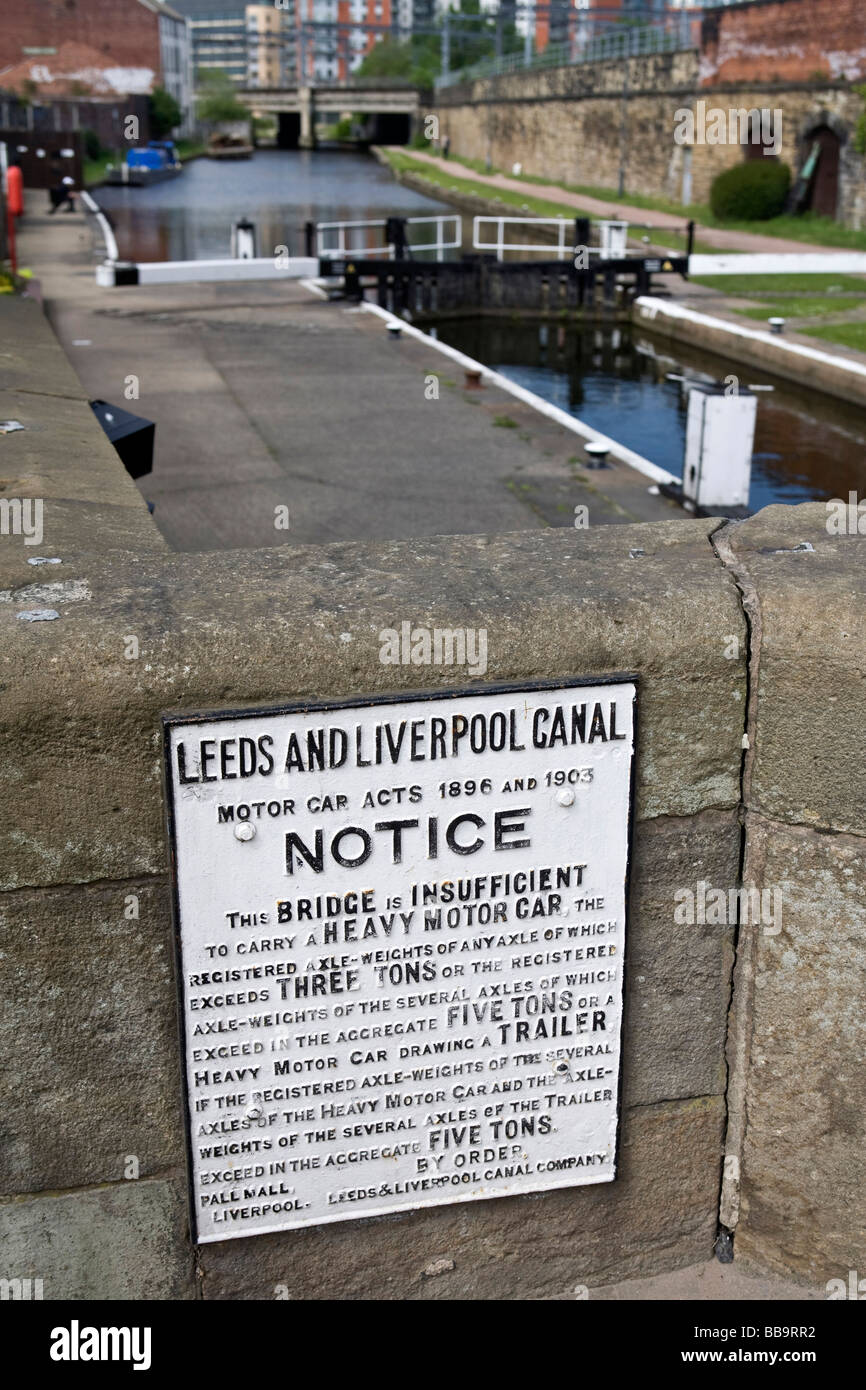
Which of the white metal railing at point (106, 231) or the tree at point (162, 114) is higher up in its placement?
the tree at point (162, 114)

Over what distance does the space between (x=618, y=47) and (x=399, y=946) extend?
54.9m

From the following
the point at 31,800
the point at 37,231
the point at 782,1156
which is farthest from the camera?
the point at 37,231

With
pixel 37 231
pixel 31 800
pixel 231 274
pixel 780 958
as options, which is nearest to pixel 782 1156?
pixel 780 958

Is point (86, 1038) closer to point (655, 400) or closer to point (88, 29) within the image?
point (655, 400)

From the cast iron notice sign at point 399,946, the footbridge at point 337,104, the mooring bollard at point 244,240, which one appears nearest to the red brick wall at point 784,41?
the mooring bollard at point 244,240

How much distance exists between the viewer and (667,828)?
304 cm

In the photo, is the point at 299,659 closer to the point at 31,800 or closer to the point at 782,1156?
the point at 31,800

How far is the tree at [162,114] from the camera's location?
80.9 metres

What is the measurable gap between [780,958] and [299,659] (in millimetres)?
1281

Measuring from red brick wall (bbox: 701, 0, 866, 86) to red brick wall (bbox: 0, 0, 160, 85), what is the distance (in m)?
49.7

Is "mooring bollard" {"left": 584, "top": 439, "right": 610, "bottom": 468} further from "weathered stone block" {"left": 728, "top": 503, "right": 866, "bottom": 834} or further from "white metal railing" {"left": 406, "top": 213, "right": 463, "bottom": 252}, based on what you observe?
"white metal railing" {"left": 406, "top": 213, "right": 463, "bottom": 252}

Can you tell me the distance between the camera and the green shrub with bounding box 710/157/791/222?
34.7m

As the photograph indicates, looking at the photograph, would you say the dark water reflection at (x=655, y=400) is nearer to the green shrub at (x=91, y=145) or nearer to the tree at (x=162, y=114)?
the green shrub at (x=91, y=145)

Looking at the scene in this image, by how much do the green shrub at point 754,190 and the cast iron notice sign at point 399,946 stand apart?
34984 millimetres
